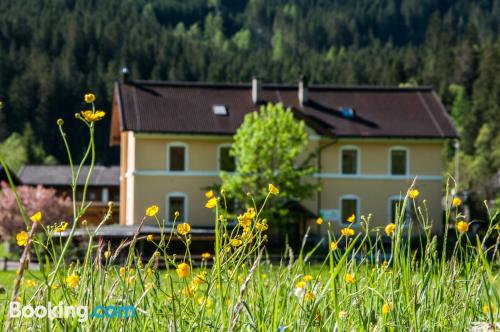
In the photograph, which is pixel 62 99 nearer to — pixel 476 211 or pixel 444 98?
pixel 444 98

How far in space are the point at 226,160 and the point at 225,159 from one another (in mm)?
88

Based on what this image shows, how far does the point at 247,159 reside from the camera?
35625 millimetres

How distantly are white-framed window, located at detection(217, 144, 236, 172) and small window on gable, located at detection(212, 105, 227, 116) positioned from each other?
1.68 metres

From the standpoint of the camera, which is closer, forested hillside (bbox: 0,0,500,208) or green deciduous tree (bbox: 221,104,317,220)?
green deciduous tree (bbox: 221,104,317,220)

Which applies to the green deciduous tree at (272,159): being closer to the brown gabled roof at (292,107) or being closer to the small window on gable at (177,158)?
the brown gabled roof at (292,107)

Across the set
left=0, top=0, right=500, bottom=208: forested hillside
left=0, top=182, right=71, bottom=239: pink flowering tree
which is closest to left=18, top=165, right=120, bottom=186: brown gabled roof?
left=0, top=0, right=500, bottom=208: forested hillside

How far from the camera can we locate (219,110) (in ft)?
134

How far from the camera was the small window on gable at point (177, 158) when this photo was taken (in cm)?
3903

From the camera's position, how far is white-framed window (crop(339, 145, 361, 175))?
40.8 meters

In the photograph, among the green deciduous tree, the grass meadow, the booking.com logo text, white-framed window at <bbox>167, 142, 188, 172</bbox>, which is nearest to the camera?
the booking.com logo text

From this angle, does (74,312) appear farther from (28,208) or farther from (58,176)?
(58,176)

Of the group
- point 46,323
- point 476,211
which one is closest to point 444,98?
point 476,211

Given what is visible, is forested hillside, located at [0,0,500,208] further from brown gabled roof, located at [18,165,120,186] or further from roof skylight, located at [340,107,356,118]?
roof skylight, located at [340,107,356,118]

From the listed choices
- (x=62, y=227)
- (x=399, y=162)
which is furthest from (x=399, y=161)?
(x=62, y=227)
